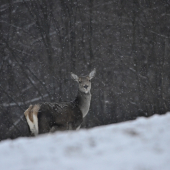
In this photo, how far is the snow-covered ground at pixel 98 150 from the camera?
3.73 m

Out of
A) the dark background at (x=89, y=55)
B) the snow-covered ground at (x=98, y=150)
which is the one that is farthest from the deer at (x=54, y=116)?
the dark background at (x=89, y=55)

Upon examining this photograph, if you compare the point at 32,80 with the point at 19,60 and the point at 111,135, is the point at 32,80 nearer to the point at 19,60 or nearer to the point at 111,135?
the point at 19,60

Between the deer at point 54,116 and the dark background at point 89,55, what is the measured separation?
5863 millimetres

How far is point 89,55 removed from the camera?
1672cm

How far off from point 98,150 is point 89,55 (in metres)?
12.8

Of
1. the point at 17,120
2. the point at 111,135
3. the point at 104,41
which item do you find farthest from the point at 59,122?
the point at 104,41

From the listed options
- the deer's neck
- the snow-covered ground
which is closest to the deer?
the deer's neck

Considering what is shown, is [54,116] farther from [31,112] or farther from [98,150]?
[98,150]

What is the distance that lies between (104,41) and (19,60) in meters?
3.76

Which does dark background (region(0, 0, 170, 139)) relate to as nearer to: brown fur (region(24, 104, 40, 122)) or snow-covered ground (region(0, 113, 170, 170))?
brown fur (region(24, 104, 40, 122))

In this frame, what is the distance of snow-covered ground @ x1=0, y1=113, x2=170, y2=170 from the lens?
3.73 meters

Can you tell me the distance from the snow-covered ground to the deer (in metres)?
4.28

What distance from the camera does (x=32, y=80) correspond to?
16.7m

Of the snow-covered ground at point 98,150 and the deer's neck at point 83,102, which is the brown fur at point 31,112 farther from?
the snow-covered ground at point 98,150
